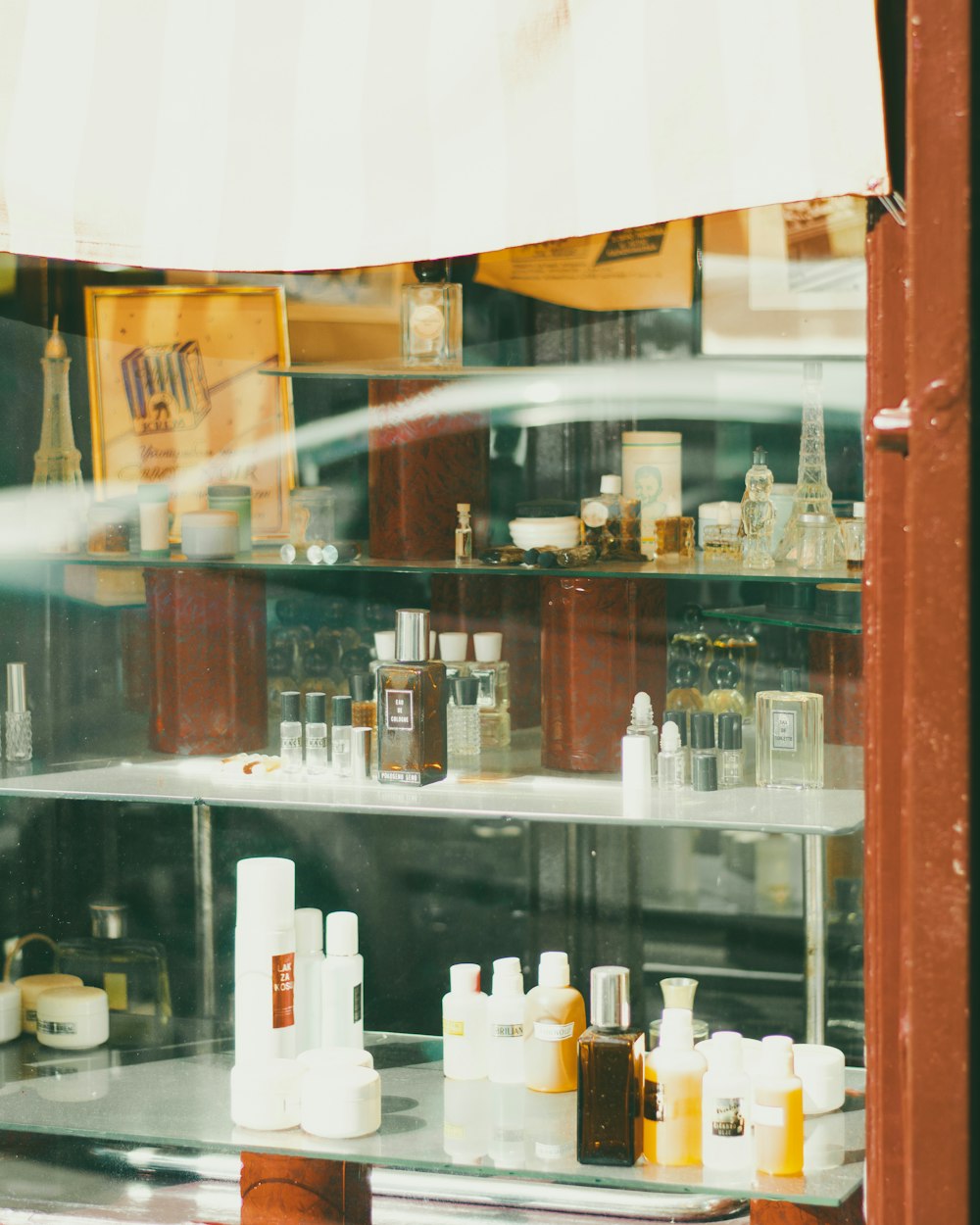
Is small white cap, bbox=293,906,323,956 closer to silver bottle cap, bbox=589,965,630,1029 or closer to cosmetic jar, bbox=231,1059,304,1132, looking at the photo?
cosmetic jar, bbox=231,1059,304,1132

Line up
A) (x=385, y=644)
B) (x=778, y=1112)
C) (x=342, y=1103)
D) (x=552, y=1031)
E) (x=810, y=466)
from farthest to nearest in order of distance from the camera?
(x=385, y=644) < (x=810, y=466) < (x=552, y=1031) < (x=342, y=1103) < (x=778, y=1112)

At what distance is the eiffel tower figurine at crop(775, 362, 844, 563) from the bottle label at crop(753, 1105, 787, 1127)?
759 mm

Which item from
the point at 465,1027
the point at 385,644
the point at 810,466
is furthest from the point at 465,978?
the point at 810,466

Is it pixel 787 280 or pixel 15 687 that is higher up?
pixel 787 280

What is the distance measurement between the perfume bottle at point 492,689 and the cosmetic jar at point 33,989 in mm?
748

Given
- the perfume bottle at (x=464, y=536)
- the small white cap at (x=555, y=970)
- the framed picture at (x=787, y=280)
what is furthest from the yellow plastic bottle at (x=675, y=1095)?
the framed picture at (x=787, y=280)

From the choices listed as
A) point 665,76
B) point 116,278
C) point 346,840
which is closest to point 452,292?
point 116,278

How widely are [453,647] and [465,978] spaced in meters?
0.50

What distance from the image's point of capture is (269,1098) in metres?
2.05

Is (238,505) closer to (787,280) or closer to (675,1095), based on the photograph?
(787,280)

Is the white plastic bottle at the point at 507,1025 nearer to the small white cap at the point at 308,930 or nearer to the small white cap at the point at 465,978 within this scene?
the small white cap at the point at 465,978

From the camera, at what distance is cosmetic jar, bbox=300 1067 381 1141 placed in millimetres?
2002

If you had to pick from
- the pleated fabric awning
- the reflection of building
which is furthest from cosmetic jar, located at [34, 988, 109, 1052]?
the pleated fabric awning

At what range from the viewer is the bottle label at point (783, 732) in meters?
2.11
